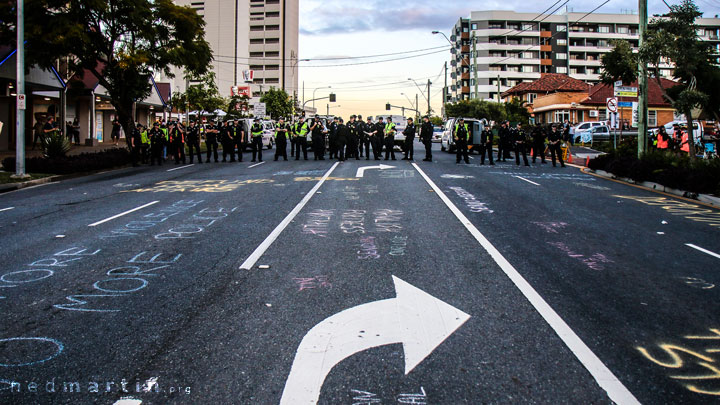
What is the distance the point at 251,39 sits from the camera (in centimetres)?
11400

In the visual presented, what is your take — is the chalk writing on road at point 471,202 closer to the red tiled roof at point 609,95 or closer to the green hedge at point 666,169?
the green hedge at point 666,169

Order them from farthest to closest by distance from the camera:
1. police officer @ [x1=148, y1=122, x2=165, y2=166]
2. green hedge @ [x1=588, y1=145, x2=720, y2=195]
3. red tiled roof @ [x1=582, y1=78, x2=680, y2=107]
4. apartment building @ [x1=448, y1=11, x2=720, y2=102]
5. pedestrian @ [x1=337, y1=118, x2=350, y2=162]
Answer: apartment building @ [x1=448, y1=11, x2=720, y2=102] < red tiled roof @ [x1=582, y1=78, x2=680, y2=107] < police officer @ [x1=148, y1=122, x2=165, y2=166] < pedestrian @ [x1=337, y1=118, x2=350, y2=162] < green hedge @ [x1=588, y1=145, x2=720, y2=195]

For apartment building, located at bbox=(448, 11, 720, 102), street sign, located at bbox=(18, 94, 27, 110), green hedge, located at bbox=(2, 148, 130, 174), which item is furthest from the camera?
apartment building, located at bbox=(448, 11, 720, 102)

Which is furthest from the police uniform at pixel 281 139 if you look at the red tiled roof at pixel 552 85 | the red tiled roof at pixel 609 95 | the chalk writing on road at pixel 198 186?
the red tiled roof at pixel 552 85

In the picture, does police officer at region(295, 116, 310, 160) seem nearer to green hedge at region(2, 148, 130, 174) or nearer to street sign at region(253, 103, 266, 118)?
green hedge at region(2, 148, 130, 174)

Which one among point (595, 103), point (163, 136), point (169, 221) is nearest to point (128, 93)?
point (163, 136)

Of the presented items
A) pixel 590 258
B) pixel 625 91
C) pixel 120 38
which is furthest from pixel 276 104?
pixel 590 258

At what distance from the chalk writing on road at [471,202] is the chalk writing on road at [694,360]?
21.4ft

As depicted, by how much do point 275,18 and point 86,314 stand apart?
11488 centimetres

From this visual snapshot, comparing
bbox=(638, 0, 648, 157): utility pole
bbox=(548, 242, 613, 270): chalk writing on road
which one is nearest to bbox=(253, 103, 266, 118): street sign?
bbox=(638, 0, 648, 157): utility pole

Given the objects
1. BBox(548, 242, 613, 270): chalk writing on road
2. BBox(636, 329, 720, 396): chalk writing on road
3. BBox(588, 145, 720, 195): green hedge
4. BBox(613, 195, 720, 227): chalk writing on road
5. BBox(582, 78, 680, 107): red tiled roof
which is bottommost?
BBox(636, 329, 720, 396): chalk writing on road

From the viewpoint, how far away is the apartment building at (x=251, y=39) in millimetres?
109812

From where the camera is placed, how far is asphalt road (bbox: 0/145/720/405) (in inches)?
151

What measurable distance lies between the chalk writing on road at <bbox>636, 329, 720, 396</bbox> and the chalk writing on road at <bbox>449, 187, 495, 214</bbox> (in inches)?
257
